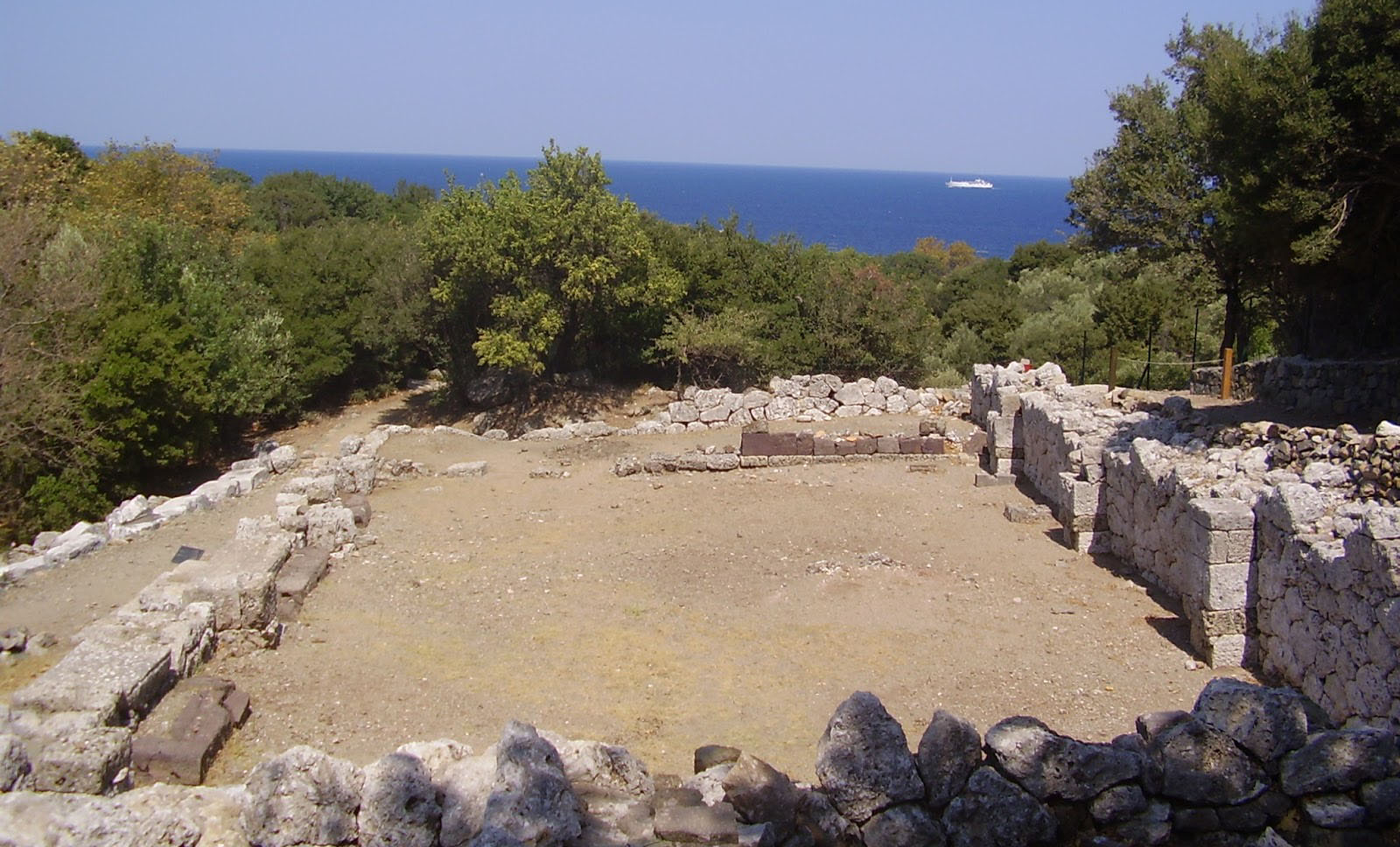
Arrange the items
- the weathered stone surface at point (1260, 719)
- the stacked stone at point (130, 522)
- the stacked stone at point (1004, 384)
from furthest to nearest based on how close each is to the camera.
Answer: the stacked stone at point (1004, 384) < the stacked stone at point (130, 522) < the weathered stone surface at point (1260, 719)

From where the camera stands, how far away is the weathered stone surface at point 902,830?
584 centimetres

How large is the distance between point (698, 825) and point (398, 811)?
1614 mm

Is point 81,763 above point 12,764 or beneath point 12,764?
beneath

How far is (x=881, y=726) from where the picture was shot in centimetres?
602

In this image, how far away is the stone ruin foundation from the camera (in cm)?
581

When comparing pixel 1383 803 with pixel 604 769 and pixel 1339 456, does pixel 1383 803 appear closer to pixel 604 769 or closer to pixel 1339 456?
pixel 604 769

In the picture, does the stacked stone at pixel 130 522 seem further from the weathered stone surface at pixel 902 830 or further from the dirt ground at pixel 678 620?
the weathered stone surface at pixel 902 830

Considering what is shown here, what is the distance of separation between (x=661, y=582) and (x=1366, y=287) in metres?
13.9

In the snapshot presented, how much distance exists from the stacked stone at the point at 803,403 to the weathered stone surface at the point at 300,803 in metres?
16.7

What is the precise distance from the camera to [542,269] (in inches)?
964

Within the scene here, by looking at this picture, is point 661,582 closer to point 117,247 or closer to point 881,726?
point 881,726

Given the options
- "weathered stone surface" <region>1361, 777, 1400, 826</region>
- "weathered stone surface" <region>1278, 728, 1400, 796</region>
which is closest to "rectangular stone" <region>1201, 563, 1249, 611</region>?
"weathered stone surface" <region>1278, 728, 1400, 796</region>

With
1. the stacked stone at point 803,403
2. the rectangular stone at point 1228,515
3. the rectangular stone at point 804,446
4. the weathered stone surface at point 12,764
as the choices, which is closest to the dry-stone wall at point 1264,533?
the rectangular stone at point 1228,515

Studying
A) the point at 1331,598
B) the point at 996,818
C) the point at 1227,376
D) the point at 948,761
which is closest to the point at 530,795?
the point at 948,761
